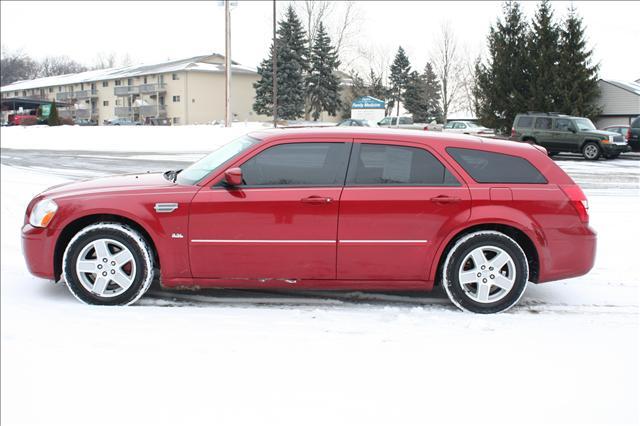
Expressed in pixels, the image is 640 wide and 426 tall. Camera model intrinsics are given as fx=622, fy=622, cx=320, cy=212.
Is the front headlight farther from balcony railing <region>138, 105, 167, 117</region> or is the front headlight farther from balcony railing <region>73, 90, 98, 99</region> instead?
balcony railing <region>73, 90, 98, 99</region>

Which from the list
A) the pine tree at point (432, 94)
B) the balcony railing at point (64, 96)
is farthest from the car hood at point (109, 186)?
the balcony railing at point (64, 96)

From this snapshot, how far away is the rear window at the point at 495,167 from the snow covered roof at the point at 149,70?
68.5m

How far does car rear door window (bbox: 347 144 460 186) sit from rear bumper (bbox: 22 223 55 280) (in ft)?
7.88

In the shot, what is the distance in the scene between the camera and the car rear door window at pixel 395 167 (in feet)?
16.0

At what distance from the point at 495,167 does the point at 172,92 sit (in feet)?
237

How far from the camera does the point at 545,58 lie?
1091 inches

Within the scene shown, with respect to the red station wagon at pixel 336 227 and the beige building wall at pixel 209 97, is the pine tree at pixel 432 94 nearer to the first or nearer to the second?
the beige building wall at pixel 209 97

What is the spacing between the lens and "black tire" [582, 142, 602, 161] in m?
22.4

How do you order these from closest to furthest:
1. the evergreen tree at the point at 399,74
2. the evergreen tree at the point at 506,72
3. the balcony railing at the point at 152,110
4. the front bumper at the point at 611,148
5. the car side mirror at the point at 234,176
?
the car side mirror at the point at 234,176 < the front bumper at the point at 611,148 < the evergreen tree at the point at 506,72 < the evergreen tree at the point at 399,74 < the balcony railing at the point at 152,110

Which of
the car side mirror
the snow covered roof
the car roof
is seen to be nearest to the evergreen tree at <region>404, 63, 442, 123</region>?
the snow covered roof

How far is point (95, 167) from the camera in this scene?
18859 mm

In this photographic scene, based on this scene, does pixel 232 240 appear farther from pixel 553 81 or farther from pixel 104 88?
pixel 104 88

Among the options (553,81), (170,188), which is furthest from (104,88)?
(170,188)

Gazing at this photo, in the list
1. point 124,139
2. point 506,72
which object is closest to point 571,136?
point 506,72
